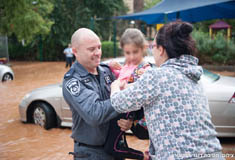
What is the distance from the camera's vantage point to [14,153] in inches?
192

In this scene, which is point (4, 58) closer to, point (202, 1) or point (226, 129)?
point (202, 1)

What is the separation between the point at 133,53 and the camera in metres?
2.63

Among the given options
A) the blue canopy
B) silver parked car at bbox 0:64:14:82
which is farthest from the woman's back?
silver parked car at bbox 0:64:14:82

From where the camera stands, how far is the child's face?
262 cm

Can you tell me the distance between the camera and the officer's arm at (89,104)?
183 centimetres

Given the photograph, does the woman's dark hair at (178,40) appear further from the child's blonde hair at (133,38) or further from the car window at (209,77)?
the car window at (209,77)

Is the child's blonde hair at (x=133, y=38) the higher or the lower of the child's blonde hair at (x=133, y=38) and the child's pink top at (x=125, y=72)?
the higher

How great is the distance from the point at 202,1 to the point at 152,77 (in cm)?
1002

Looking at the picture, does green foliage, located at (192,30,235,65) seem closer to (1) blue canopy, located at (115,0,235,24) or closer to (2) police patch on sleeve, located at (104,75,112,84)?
(1) blue canopy, located at (115,0,235,24)

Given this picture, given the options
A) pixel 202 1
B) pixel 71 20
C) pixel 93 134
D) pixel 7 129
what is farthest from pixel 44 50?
pixel 93 134

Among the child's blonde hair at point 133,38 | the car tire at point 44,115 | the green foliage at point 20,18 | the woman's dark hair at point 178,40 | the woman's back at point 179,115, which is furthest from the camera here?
the green foliage at point 20,18

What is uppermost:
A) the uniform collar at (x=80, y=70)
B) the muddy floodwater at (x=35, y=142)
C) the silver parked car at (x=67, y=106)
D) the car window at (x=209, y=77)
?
the uniform collar at (x=80, y=70)

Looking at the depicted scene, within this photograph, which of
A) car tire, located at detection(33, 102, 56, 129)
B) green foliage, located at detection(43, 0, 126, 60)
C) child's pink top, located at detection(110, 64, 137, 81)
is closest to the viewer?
child's pink top, located at detection(110, 64, 137, 81)

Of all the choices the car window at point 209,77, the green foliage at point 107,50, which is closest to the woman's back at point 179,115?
the car window at point 209,77
